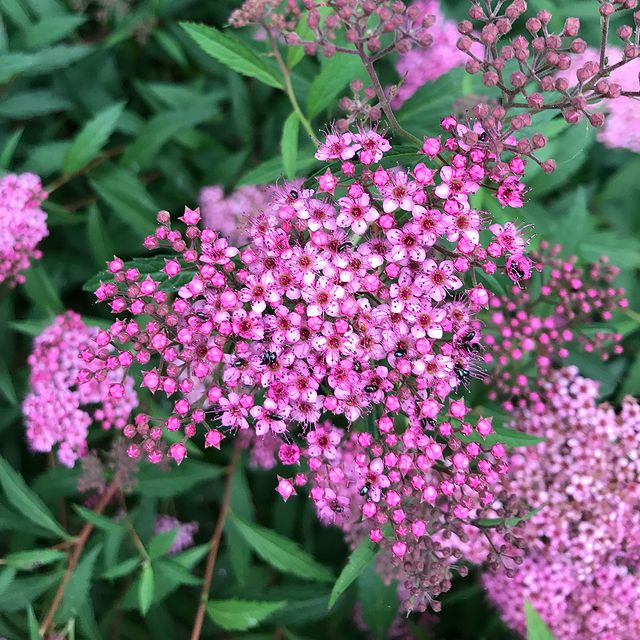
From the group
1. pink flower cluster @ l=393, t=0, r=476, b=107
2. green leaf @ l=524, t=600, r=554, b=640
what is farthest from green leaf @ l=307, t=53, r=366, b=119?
green leaf @ l=524, t=600, r=554, b=640

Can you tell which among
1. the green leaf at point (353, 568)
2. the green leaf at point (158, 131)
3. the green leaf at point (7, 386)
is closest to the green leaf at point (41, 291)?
the green leaf at point (7, 386)

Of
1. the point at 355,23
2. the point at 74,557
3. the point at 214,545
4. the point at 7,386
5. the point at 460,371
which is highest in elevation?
the point at 355,23

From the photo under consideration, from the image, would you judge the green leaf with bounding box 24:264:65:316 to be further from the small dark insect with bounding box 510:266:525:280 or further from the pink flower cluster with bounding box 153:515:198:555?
the small dark insect with bounding box 510:266:525:280

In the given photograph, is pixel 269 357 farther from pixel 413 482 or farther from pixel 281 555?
pixel 281 555

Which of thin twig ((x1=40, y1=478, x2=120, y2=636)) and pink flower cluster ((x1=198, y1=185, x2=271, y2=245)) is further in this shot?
pink flower cluster ((x1=198, y1=185, x2=271, y2=245))

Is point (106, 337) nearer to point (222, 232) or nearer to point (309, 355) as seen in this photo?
point (309, 355)

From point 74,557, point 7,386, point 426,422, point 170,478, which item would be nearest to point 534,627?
point 426,422
